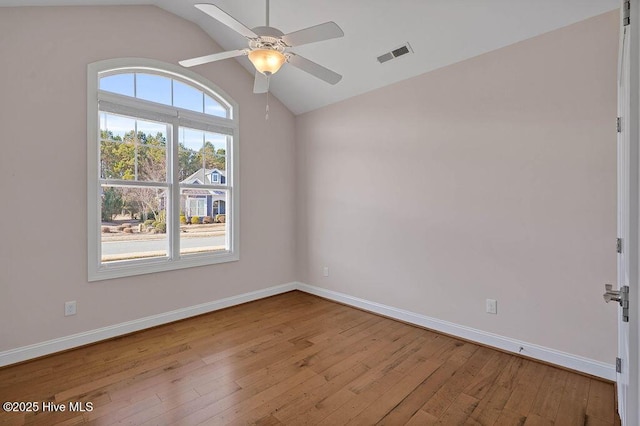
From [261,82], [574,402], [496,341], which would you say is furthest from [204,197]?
[574,402]

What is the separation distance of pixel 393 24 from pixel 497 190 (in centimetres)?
181

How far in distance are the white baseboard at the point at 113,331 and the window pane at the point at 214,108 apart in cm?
239

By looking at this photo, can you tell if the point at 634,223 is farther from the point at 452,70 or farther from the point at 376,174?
the point at 376,174

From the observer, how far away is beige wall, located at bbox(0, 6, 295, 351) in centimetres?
262

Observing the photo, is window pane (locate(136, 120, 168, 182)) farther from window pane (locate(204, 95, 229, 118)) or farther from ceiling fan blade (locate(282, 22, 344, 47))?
ceiling fan blade (locate(282, 22, 344, 47))

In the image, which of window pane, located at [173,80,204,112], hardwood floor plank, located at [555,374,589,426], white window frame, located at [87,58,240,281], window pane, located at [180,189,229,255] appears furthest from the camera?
window pane, located at [180,189,229,255]

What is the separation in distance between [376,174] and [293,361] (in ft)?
7.44

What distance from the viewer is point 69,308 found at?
291cm

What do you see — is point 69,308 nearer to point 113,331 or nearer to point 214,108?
point 113,331

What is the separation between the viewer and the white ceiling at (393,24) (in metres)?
2.50

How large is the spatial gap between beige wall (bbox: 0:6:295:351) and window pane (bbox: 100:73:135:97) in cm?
20

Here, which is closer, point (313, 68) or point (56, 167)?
point (313, 68)

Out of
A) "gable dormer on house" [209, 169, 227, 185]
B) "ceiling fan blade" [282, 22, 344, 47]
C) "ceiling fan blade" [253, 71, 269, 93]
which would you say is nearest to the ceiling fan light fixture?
"ceiling fan blade" [282, 22, 344, 47]

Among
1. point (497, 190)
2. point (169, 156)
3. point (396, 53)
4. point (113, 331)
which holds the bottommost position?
point (113, 331)
